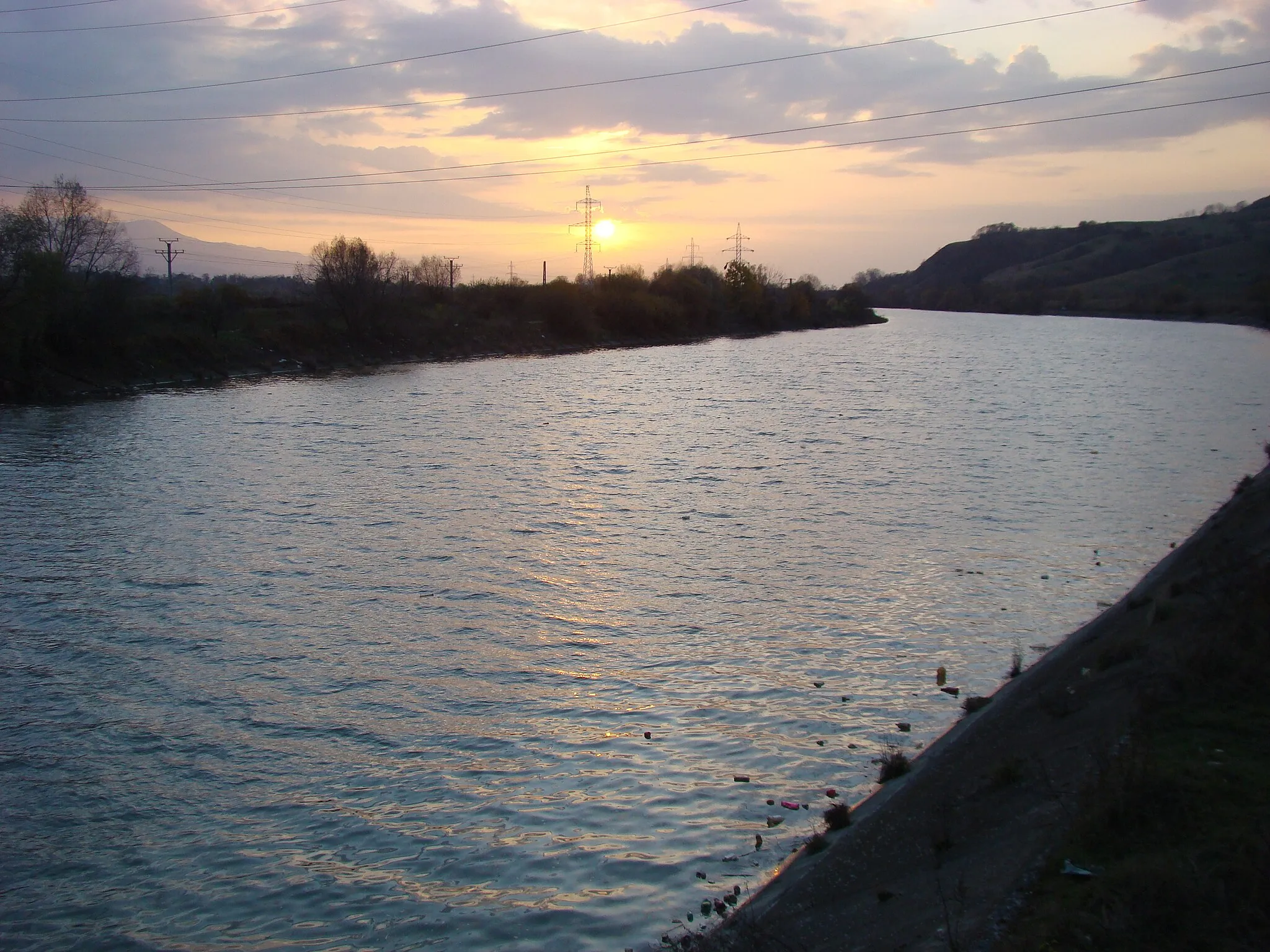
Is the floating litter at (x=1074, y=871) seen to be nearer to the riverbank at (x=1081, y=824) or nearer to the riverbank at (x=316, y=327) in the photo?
the riverbank at (x=1081, y=824)

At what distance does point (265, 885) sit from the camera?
7.50 m

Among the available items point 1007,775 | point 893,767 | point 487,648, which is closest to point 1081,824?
point 1007,775

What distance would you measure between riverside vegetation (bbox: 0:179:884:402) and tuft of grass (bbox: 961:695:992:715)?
40789mm

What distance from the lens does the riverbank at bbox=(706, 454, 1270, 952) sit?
15.9 feet

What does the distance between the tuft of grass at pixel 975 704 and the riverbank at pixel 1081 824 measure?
0.32ft

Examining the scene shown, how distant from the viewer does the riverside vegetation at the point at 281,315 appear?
136 feet

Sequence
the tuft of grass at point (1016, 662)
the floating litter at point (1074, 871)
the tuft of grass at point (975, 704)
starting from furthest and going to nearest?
the tuft of grass at point (1016, 662)
the tuft of grass at point (975, 704)
the floating litter at point (1074, 871)

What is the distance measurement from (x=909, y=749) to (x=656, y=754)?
2.49 metres

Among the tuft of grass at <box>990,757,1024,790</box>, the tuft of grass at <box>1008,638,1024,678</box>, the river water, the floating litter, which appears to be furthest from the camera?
the tuft of grass at <box>1008,638,1024,678</box>

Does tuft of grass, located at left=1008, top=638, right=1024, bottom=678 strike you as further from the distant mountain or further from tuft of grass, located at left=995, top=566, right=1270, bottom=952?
the distant mountain

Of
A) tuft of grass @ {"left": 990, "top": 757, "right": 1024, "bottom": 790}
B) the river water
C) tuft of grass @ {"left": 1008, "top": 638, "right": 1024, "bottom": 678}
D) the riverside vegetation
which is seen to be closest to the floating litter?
tuft of grass @ {"left": 990, "top": 757, "right": 1024, "bottom": 790}

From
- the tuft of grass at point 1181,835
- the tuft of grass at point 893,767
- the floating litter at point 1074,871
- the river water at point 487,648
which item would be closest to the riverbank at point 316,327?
the river water at point 487,648

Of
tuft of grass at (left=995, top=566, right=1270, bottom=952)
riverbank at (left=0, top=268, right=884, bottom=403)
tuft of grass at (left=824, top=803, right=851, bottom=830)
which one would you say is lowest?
tuft of grass at (left=824, top=803, right=851, bottom=830)

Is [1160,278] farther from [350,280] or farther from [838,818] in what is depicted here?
[838,818]
